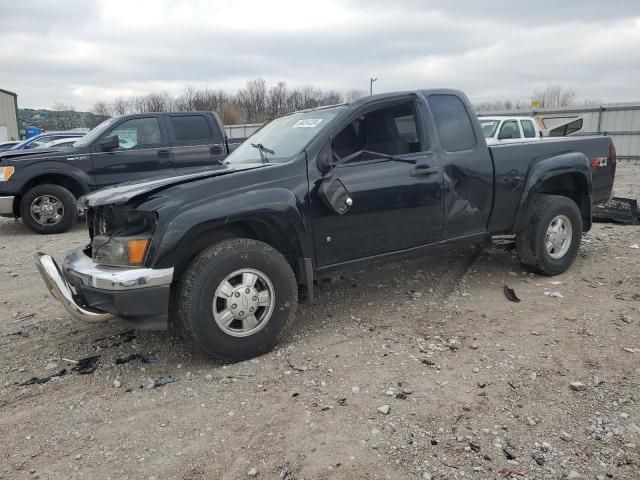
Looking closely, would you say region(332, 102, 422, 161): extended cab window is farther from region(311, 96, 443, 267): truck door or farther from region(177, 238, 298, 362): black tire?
region(177, 238, 298, 362): black tire

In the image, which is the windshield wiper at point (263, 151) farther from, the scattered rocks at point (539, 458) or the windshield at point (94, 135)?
the windshield at point (94, 135)

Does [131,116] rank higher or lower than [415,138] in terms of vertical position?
higher

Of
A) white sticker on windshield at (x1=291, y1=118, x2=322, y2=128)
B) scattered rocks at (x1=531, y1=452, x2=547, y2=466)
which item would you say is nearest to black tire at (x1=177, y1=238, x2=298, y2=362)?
white sticker on windshield at (x1=291, y1=118, x2=322, y2=128)

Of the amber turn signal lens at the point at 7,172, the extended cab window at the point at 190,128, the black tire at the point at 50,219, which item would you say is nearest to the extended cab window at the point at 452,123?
the extended cab window at the point at 190,128

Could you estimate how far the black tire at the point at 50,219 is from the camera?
838 cm

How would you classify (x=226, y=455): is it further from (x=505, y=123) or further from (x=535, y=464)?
(x=505, y=123)

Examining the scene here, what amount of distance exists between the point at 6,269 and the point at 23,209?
2444 mm

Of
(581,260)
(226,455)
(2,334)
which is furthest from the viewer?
(581,260)

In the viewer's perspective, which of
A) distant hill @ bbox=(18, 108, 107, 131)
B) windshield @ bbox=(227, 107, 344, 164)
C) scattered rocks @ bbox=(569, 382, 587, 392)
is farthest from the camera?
distant hill @ bbox=(18, 108, 107, 131)

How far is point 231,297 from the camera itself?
11.1 feet

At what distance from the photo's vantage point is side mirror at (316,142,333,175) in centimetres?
379

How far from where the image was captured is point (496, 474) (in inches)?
92.4

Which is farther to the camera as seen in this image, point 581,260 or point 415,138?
point 581,260

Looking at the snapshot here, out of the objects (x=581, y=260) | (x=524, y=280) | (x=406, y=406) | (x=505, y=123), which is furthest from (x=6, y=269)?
(x=505, y=123)
